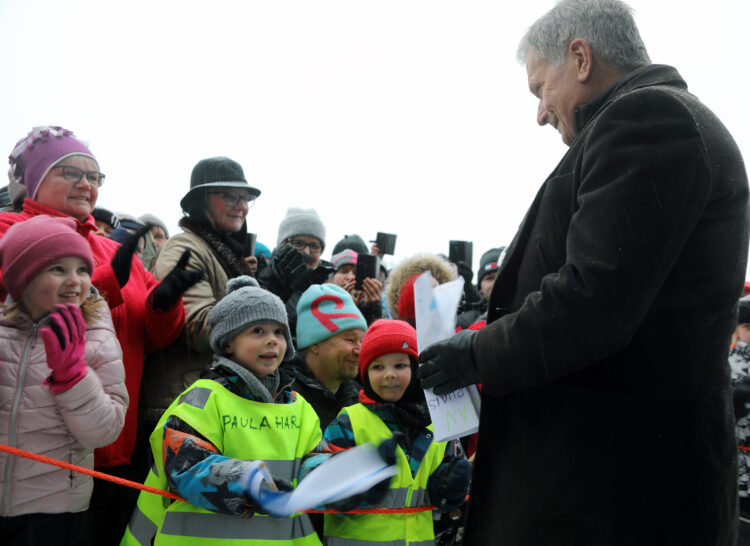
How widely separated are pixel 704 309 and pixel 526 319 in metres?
0.43

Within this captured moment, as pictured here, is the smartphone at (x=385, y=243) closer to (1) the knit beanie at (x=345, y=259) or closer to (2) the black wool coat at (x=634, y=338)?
(1) the knit beanie at (x=345, y=259)

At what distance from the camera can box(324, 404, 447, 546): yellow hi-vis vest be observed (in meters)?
2.58

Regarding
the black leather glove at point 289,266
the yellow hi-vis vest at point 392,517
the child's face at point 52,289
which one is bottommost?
the yellow hi-vis vest at point 392,517

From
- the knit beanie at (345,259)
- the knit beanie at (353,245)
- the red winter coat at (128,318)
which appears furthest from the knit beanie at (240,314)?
the knit beanie at (353,245)

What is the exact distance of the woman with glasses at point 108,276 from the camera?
8.62ft

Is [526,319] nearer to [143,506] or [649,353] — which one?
[649,353]

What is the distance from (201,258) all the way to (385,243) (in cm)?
284

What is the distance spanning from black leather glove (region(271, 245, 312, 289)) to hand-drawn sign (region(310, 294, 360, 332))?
6.6 inches

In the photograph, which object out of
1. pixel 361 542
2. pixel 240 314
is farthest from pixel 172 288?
pixel 361 542

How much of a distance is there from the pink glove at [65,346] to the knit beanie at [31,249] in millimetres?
257

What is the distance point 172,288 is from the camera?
271 cm

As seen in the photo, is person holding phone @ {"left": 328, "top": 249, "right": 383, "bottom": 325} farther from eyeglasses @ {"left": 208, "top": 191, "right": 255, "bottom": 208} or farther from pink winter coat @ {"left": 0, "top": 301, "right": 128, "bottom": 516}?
pink winter coat @ {"left": 0, "top": 301, "right": 128, "bottom": 516}

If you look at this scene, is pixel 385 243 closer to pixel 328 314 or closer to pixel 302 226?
pixel 302 226

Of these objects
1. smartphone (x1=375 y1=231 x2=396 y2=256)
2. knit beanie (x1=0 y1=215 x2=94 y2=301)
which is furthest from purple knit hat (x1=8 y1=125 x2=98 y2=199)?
smartphone (x1=375 y1=231 x2=396 y2=256)
